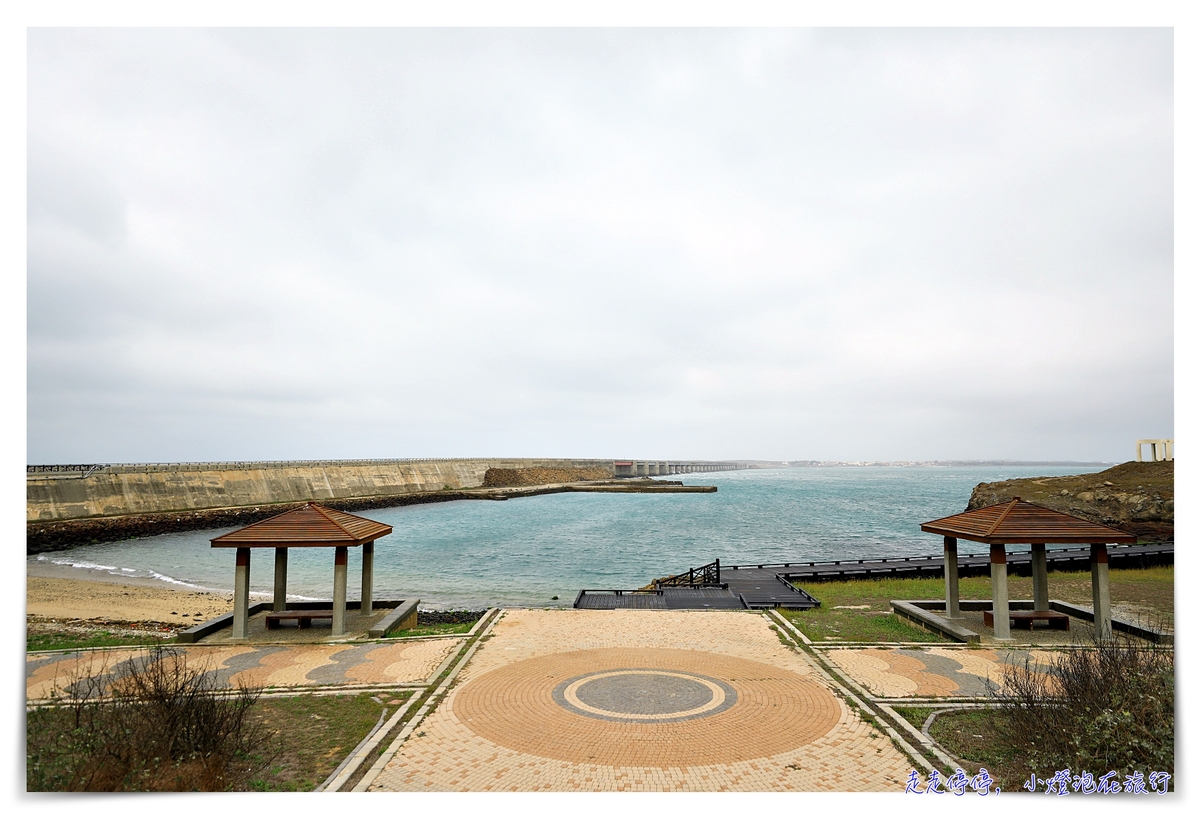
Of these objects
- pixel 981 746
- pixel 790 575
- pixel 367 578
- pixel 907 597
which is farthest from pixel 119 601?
pixel 907 597

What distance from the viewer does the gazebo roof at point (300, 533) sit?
567 inches

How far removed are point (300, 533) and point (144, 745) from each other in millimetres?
8195

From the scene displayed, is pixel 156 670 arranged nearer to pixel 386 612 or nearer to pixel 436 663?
pixel 436 663

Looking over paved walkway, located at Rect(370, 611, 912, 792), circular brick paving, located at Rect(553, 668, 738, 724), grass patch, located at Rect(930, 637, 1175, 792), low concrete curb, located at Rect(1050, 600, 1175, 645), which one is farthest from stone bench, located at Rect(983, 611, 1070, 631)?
circular brick paving, located at Rect(553, 668, 738, 724)

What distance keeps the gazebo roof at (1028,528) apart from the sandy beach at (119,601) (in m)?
24.2

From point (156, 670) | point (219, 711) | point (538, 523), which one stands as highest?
point (156, 670)

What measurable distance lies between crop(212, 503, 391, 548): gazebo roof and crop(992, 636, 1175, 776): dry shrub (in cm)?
1331

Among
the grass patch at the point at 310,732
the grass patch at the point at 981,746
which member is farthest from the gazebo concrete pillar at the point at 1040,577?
the grass patch at the point at 310,732

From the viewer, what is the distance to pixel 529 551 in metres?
42.1

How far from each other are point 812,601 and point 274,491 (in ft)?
215

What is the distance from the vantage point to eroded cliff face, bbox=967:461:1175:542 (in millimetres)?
40125

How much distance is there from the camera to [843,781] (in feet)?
23.8

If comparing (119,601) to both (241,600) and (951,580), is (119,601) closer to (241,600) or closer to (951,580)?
(241,600)

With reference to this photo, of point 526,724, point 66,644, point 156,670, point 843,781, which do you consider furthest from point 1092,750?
point 66,644
